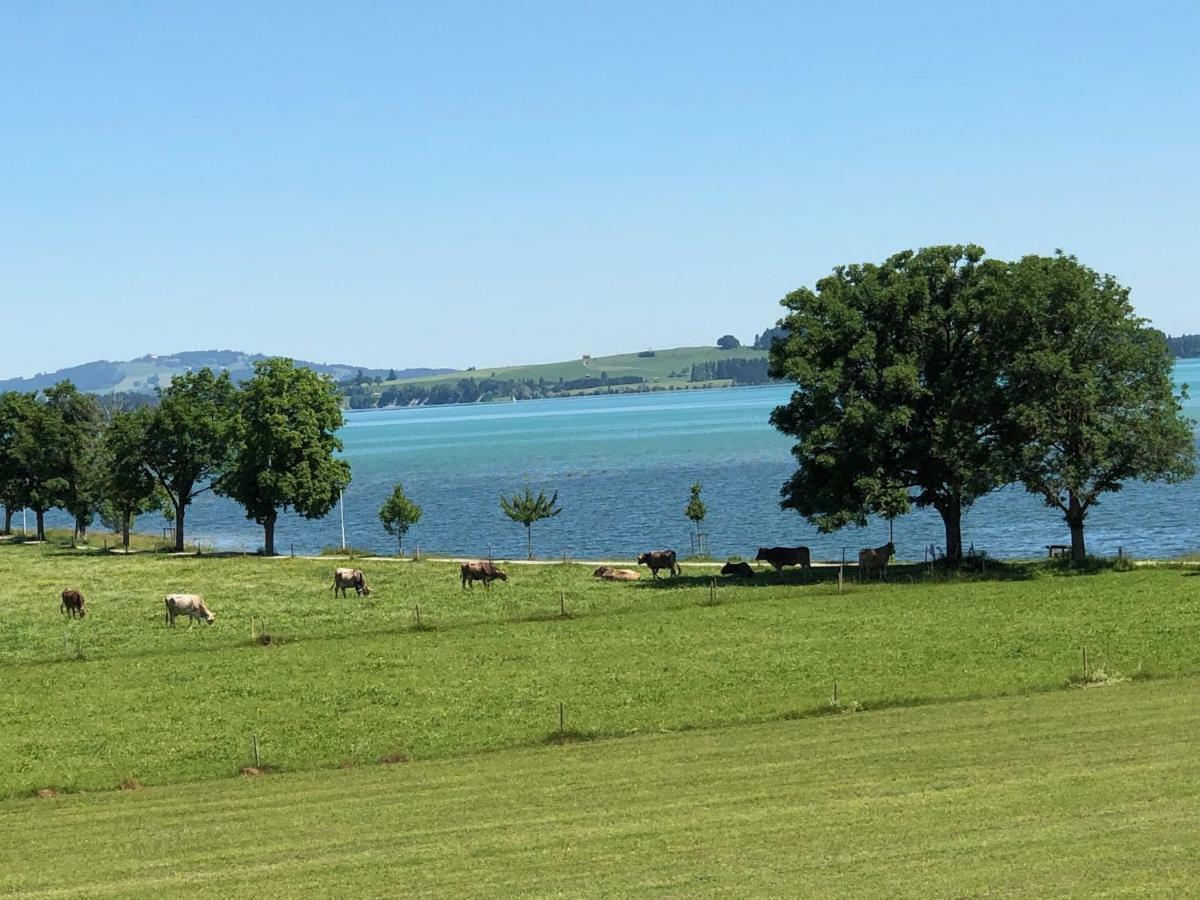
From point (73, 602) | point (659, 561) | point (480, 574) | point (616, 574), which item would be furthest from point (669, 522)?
point (73, 602)

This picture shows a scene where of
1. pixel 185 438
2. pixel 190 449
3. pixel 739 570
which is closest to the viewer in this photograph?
pixel 739 570

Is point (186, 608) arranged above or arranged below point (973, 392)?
below

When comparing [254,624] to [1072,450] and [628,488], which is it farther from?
[628,488]

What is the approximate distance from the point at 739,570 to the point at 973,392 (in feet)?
43.2

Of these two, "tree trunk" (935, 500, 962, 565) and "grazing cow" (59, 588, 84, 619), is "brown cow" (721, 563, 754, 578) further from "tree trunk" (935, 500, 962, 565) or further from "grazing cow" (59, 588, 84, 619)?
"grazing cow" (59, 588, 84, 619)

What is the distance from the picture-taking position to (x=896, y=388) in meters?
60.1

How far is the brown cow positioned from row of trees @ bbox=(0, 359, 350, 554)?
3220cm

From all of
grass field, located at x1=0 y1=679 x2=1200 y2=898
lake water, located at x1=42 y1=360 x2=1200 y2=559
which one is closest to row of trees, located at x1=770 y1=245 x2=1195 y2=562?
lake water, located at x1=42 y1=360 x2=1200 y2=559

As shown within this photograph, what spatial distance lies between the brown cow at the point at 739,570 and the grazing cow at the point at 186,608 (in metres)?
23.6

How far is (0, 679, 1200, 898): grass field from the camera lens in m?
19.6

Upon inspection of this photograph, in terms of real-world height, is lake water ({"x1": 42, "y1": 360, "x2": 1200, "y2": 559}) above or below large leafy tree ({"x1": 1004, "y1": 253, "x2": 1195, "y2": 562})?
below

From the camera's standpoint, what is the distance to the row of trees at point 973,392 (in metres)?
58.5

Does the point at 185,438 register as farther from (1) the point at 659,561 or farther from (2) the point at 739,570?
(2) the point at 739,570

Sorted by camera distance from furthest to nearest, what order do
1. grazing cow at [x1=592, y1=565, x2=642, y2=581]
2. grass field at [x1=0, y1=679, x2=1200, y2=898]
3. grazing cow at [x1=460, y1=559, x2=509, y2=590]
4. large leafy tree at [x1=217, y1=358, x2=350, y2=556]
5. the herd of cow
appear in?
1. large leafy tree at [x1=217, y1=358, x2=350, y2=556]
2. grazing cow at [x1=592, y1=565, x2=642, y2=581]
3. grazing cow at [x1=460, y1=559, x2=509, y2=590]
4. the herd of cow
5. grass field at [x1=0, y1=679, x2=1200, y2=898]
